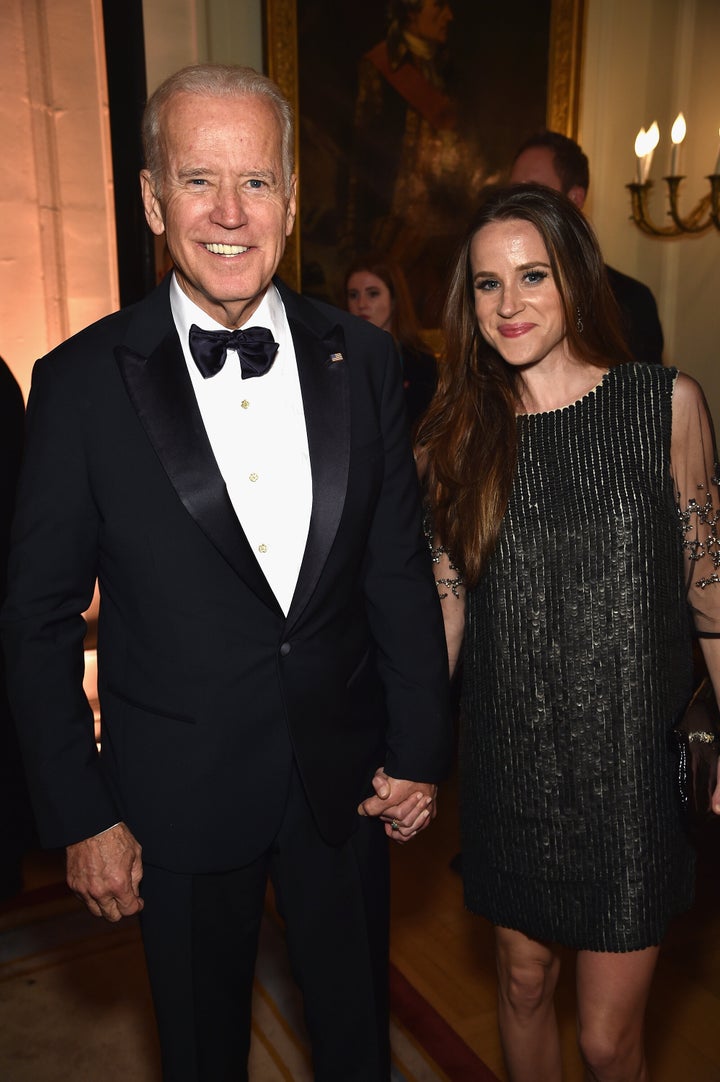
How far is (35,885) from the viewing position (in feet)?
10.8

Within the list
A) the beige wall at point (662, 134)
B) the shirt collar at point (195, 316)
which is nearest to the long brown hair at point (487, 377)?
the shirt collar at point (195, 316)

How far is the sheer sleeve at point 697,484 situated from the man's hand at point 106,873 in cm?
116

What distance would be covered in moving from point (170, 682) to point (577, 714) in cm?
78

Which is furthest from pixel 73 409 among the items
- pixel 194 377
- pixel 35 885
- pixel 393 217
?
pixel 393 217

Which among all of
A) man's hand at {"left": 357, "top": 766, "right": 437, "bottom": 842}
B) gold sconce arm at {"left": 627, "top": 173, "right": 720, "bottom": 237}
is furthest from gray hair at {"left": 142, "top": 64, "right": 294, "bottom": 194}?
gold sconce arm at {"left": 627, "top": 173, "right": 720, "bottom": 237}

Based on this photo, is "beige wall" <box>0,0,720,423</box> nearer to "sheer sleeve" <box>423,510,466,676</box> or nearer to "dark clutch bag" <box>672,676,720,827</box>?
"sheer sleeve" <box>423,510,466,676</box>

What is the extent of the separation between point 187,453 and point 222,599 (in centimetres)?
24

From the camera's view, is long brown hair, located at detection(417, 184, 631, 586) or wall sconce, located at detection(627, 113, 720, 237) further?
wall sconce, located at detection(627, 113, 720, 237)

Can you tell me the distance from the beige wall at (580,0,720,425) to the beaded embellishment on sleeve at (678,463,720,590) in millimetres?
3887

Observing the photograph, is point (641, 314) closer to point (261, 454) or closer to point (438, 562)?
point (438, 562)

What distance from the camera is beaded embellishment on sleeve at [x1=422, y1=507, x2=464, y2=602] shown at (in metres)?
2.05

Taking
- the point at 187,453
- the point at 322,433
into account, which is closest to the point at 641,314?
the point at 322,433

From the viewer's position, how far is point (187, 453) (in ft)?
5.17

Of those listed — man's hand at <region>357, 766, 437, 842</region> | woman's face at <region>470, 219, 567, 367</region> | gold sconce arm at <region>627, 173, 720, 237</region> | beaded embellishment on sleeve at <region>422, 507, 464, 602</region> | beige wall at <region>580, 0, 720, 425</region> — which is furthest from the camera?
beige wall at <region>580, 0, 720, 425</region>
